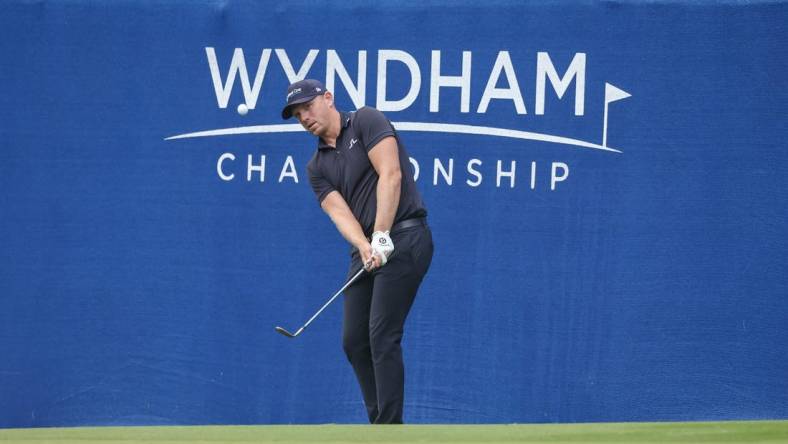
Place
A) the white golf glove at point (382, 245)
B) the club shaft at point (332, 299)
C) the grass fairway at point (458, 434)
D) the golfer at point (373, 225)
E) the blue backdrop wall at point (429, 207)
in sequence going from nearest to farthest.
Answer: the grass fairway at point (458, 434)
the white golf glove at point (382, 245)
the golfer at point (373, 225)
the club shaft at point (332, 299)
the blue backdrop wall at point (429, 207)

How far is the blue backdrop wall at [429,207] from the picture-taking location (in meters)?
5.05

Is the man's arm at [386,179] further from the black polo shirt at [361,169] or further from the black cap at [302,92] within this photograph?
the black cap at [302,92]

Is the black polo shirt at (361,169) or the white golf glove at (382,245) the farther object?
the black polo shirt at (361,169)

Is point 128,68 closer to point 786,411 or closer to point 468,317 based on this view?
point 468,317

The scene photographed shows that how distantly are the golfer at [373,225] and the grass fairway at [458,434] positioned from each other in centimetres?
38

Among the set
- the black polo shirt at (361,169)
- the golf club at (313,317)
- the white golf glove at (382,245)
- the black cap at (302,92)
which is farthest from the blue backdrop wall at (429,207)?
the white golf glove at (382,245)

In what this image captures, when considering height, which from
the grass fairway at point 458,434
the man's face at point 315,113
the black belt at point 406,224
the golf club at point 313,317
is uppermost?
the man's face at point 315,113

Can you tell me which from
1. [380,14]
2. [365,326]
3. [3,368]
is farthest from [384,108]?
[3,368]

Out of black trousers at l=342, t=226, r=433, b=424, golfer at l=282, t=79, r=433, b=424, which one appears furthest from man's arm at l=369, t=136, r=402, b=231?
black trousers at l=342, t=226, r=433, b=424

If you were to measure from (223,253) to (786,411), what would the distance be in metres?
2.46

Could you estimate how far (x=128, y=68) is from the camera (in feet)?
17.2

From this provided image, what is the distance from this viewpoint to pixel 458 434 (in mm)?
3900

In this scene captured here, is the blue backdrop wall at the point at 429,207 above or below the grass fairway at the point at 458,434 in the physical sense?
above

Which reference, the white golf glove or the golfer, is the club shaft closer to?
the golfer
